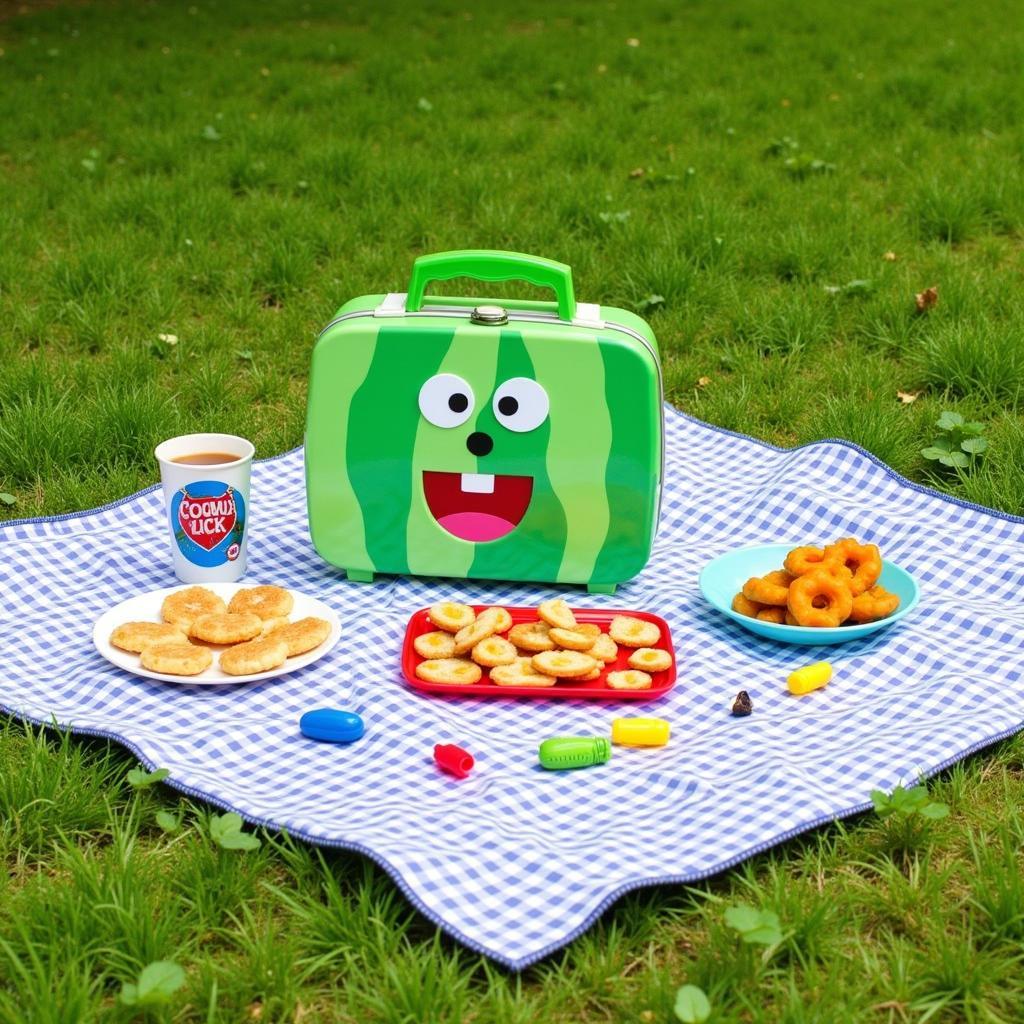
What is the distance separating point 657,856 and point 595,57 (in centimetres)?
602

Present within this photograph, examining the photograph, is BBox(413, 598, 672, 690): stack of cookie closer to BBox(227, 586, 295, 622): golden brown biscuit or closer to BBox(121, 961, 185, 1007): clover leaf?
BBox(227, 586, 295, 622): golden brown biscuit

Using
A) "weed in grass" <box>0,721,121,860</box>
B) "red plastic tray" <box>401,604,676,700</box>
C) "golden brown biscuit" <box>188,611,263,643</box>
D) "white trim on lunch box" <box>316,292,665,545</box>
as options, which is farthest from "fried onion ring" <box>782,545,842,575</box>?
"weed in grass" <box>0,721,121,860</box>

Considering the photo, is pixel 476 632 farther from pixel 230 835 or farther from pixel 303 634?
pixel 230 835

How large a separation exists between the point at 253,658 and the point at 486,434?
2.08ft

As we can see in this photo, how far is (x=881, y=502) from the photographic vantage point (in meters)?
3.04

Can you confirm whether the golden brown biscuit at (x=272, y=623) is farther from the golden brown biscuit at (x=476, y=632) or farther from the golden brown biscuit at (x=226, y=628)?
the golden brown biscuit at (x=476, y=632)

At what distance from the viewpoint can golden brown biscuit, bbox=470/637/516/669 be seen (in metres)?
2.35

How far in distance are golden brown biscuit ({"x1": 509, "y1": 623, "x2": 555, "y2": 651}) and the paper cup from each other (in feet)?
2.05

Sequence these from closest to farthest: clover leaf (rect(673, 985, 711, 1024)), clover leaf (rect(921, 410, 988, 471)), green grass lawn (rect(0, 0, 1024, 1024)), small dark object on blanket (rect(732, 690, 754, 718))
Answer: clover leaf (rect(673, 985, 711, 1024)), green grass lawn (rect(0, 0, 1024, 1024)), small dark object on blanket (rect(732, 690, 754, 718)), clover leaf (rect(921, 410, 988, 471))

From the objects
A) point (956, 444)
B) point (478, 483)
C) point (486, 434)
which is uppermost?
point (486, 434)

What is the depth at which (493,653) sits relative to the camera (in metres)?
2.36

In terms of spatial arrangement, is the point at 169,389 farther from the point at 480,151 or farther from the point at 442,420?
the point at 480,151

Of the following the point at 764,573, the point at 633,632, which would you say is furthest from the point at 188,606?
the point at 764,573

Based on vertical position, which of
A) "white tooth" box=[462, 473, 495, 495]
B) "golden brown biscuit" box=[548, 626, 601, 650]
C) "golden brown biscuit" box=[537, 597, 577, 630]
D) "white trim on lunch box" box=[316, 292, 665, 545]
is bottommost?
"golden brown biscuit" box=[548, 626, 601, 650]
